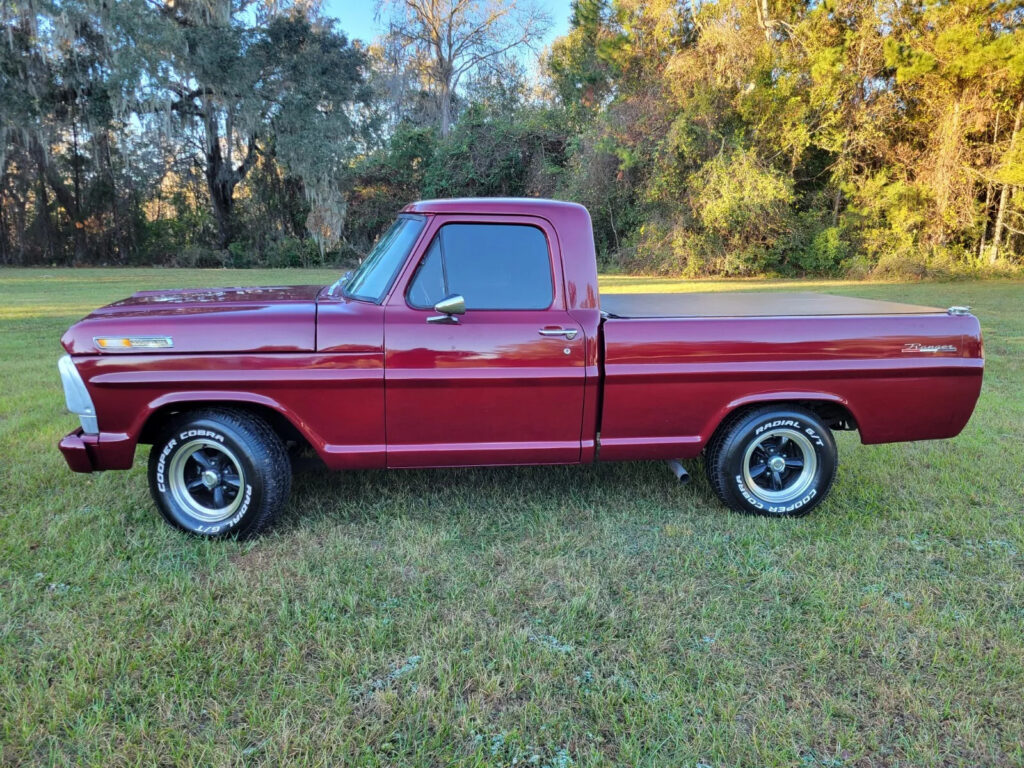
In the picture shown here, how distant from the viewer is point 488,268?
11.7 ft

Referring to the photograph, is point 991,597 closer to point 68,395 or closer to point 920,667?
point 920,667

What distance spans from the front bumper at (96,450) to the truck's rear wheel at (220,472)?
0.15 m

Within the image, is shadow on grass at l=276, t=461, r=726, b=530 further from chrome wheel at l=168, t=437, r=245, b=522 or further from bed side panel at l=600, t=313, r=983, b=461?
bed side panel at l=600, t=313, r=983, b=461

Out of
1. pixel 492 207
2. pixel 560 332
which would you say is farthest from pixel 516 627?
pixel 492 207

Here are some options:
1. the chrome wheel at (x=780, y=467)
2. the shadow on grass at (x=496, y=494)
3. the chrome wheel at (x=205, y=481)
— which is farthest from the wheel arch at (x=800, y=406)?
the chrome wheel at (x=205, y=481)

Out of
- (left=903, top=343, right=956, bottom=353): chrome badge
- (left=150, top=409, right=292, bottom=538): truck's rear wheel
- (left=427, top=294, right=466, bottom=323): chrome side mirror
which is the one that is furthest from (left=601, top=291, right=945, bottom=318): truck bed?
(left=150, top=409, right=292, bottom=538): truck's rear wheel

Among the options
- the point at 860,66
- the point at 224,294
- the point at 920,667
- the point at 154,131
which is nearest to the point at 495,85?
the point at 154,131

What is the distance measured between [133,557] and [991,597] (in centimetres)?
438

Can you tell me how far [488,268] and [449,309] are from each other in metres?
0.46

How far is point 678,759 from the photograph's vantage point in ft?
6.90

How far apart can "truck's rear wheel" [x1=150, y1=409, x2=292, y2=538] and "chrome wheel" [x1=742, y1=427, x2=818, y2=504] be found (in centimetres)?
281

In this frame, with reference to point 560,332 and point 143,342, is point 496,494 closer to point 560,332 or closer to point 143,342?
point 560,332

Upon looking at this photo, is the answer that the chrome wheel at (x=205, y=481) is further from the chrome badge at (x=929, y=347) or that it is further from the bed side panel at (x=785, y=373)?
the chrome badge at (x=929, y=347)

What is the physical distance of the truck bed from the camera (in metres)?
3.85
